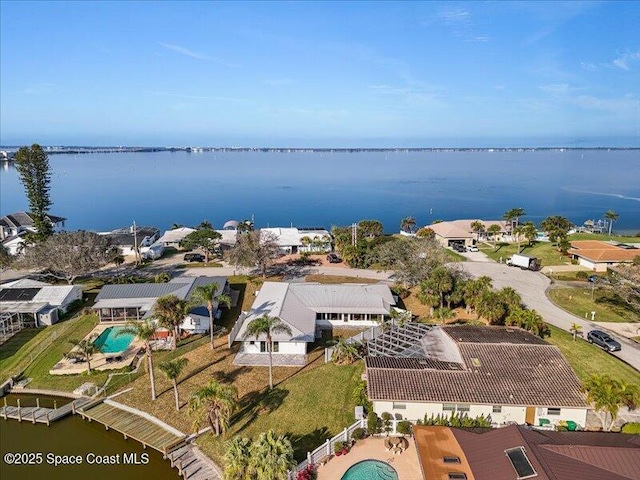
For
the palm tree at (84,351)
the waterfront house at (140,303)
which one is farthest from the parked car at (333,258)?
the palm tree at (84,351)

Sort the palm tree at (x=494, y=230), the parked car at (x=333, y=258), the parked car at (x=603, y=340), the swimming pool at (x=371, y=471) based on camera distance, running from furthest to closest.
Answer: the palm tree at (x=494, y=230) → the parked car at (x=333, y=258) → the parked car at (x=603, y=340) → the swimming pool at (x=371, y=471)

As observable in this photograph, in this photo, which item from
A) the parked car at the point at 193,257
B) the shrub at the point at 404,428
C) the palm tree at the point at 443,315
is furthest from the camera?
the parked car at the point at 193,257

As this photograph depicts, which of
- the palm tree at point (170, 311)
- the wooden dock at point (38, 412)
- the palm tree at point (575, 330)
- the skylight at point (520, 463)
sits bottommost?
the wooden dock at point (38, 412)

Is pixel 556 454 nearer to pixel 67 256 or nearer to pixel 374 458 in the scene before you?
pixel 374 458

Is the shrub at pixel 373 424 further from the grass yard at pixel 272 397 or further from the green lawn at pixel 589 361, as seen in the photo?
the green lawn at pixel 589 361

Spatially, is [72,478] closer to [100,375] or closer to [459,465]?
[100,375]

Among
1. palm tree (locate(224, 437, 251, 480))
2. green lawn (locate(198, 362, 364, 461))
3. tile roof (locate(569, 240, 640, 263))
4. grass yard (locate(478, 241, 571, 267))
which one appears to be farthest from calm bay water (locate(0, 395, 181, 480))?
tile roof (locate(569, 240, 640, 263))

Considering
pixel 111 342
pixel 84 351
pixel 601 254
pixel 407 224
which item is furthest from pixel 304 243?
pixel 601 254

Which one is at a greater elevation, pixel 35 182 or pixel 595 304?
pixel 35 182
